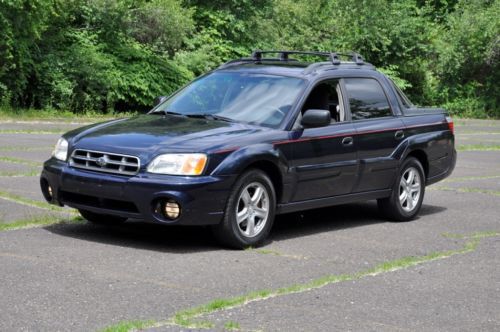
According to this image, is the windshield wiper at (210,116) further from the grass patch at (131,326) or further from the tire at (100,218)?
the grass patch at (131,326)

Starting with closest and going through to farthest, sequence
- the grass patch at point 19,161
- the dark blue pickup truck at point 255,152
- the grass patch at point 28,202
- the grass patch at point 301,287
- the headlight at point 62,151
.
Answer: the grass patch at point 301,287, the dark blue pickup truck at point 255,152, the headlight at point 62,151, the grass patch at point 28,202, the grass patch at point 19,161

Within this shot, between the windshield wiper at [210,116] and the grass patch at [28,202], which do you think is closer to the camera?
the windshield wiper at [210,116]

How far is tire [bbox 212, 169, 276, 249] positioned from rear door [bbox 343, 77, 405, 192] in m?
1.56

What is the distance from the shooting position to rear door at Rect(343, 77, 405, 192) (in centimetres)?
1073

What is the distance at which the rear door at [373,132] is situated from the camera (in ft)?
35.2

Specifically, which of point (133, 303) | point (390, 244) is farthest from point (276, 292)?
point (390, 244)

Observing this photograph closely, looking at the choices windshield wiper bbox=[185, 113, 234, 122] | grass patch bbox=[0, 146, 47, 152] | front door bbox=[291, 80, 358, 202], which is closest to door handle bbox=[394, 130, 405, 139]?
front door bbox=[291, 80, 358, 202]

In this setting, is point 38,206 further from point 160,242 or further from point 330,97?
point 330,97

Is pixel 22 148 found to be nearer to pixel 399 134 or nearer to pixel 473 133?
pixel 399 134

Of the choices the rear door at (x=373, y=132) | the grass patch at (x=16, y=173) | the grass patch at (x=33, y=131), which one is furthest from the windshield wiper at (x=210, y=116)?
the grass patch at (x=33, y=131)

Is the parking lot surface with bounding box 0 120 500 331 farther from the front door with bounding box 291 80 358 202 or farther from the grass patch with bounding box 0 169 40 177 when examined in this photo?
the grass patch with bounding box 0 169 40 177

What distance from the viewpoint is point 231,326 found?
649 centimetres

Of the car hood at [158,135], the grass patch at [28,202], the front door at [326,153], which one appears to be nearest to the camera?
the car hood at [158,135]

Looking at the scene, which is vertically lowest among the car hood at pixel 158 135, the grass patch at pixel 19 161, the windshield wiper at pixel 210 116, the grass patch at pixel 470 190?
the grass patch at pixel 470 190
